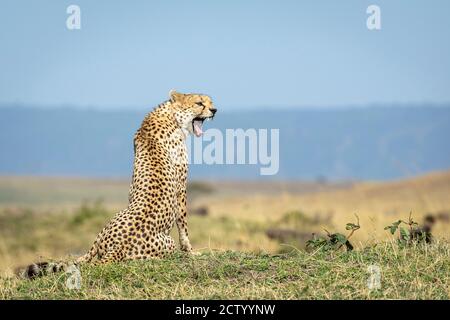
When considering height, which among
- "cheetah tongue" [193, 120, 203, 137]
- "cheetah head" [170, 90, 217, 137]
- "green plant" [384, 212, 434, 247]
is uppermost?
"cheetah head" [170, 90, 217, 137]

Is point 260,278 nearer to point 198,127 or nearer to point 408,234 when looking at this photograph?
point 408,234

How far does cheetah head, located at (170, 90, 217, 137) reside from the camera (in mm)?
8320

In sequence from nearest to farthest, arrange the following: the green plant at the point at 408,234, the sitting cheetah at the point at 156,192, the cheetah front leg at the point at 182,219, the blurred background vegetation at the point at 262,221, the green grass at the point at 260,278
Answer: the green grass at the point at 260,278, the sitting cheetah at the point at 156,192, the green plant at the point at 408,234, the cheetah front leg at the point at 182,219, the blurred background vegetation at the point at 262,221

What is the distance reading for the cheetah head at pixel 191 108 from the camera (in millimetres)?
8320

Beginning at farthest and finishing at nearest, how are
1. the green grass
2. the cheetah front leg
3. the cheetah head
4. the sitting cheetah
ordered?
1. the cheetah head
2. the cheetah front leg
3. the sitting cheetah
4. the green grass

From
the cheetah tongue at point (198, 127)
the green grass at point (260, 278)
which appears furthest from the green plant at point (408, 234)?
the cheetah tongue at point (198, 127)

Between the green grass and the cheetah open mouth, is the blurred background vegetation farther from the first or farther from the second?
the cheetah open mouth

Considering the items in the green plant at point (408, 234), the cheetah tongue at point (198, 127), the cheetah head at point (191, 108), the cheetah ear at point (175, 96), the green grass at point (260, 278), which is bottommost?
the green grass at point (260, 278)

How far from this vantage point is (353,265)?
7.16 meters

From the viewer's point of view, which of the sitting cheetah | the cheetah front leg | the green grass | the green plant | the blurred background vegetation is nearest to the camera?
the green grass

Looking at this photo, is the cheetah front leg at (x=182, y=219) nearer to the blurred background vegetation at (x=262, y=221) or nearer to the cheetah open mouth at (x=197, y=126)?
the blurred background vegetation at (x=262, y=221)

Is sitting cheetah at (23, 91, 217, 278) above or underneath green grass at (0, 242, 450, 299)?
above

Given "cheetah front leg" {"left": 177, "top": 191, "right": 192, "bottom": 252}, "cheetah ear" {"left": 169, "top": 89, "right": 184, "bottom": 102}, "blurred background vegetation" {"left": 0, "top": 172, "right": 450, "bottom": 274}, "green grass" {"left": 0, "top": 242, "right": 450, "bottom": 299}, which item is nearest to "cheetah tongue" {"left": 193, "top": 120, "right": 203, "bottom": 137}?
"cheetah ear" {"left": 169, "top": 89, "right": 184, "bottom": 102}
